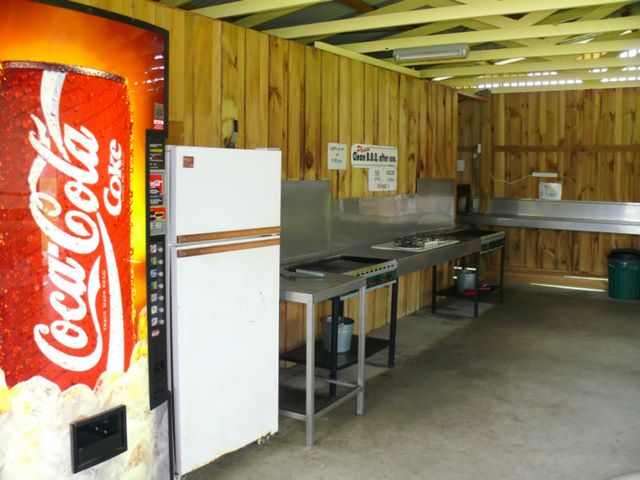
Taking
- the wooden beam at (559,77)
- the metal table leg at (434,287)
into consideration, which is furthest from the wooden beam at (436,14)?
the metal table leg at (434,287)

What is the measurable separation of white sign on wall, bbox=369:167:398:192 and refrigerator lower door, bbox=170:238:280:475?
2439 millimetres

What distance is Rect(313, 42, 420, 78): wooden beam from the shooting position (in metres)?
4.80

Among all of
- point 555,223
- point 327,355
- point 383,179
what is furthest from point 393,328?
point 555,223

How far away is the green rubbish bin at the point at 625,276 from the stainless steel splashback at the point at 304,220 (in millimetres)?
3956

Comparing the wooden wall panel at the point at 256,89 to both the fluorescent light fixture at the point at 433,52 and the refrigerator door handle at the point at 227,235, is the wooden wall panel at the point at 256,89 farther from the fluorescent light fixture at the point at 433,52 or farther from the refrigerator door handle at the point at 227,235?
the fluorescent light fixture at the point at 433,52

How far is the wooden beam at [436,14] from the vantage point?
12.3ft

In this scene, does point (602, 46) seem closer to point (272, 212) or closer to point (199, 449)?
point (272, 212)

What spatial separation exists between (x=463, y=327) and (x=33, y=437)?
440 centimetres

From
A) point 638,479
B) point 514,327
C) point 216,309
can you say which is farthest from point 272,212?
point 514,327

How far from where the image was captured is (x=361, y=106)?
534 centimetres

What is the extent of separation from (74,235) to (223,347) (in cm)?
95

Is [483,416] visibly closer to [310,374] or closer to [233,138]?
[310,374]

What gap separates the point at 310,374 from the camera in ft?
11.1

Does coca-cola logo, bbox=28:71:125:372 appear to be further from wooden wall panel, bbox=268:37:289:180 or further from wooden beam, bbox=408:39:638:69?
wooden beam, bbox=408:39:638:69
